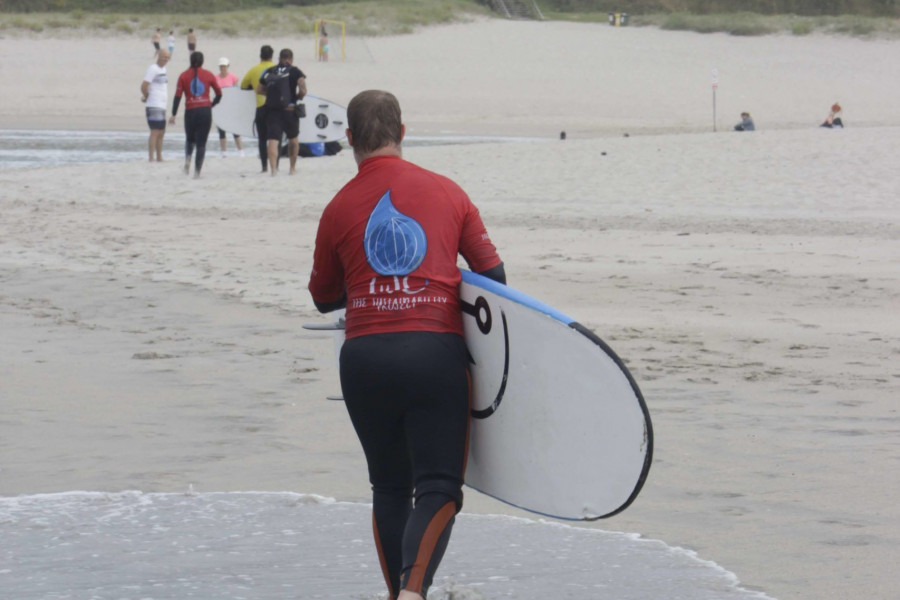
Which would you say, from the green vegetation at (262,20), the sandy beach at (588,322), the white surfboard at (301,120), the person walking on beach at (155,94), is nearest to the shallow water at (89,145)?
the white surfboard at (301,120)

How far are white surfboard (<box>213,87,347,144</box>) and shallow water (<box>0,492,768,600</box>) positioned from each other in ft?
43.4

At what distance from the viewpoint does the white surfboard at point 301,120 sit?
57.7 ft

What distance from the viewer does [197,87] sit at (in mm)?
15359

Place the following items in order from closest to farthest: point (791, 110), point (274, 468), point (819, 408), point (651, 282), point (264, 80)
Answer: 1. point (274, 468)
2. point (819, 408)
3. point (651, 282)
4. point (264, 80)
5. point (791, 110)

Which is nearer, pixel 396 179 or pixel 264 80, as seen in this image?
pixel 396 179

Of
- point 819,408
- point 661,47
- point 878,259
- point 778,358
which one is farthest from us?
point 661,47

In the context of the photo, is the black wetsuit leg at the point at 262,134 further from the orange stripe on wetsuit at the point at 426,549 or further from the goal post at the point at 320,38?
the goal post at the point at 320,38

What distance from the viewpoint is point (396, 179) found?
332 cm

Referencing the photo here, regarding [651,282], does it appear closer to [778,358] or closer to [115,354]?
[778,358]

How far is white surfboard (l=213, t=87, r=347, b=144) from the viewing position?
17594mm

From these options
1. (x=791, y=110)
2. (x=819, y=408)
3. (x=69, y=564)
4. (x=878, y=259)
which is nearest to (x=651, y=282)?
(x=878, y=259)

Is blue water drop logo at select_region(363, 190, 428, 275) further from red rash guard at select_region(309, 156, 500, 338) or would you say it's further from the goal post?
the goal post

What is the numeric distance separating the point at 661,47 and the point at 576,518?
48594 mm

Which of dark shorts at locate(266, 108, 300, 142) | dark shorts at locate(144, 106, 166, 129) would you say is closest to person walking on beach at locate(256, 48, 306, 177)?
dark shorts at locate(266, 108, 300, 142)
